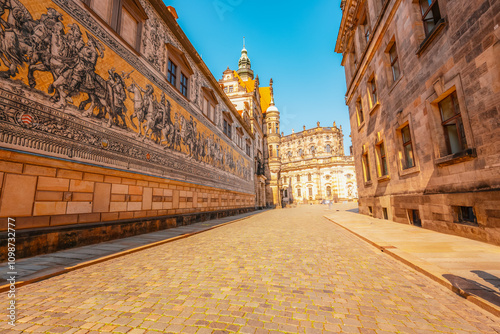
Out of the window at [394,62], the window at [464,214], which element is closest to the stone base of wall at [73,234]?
the window at [464,214]

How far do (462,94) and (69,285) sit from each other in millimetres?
8913

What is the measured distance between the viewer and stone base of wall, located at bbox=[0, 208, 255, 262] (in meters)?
4.27

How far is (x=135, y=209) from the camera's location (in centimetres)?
746

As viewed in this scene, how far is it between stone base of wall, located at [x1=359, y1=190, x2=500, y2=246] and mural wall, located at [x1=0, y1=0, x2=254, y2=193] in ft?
31.6

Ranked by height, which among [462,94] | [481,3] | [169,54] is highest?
[169,54]

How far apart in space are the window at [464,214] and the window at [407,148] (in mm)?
2781

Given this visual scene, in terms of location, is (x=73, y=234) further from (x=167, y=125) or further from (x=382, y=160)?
(x=382, y=160)

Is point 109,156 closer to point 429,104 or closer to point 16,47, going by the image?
point 16,47

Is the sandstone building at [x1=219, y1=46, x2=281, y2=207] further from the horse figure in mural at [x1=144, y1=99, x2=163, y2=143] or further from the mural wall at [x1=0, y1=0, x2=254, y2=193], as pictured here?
the horse figure in mural at [x1=144, y1=99, x2=163, y2=143]

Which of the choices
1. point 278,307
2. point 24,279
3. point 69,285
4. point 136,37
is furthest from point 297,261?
point 136,37

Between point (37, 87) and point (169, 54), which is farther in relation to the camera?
point (169, 54)

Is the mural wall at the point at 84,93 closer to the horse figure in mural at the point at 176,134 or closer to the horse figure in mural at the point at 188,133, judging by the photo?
the horse figure in mural at the point at 176,134

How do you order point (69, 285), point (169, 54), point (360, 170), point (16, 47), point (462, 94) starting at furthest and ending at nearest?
point (360, 170), point (169, 54), point (462, 94), point (16, 47), point (69, 285)

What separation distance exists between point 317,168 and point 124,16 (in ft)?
162
